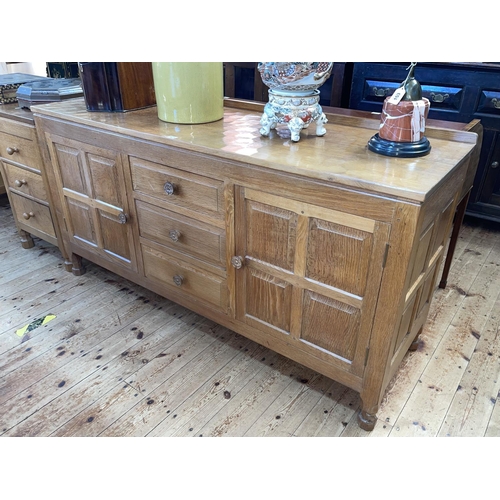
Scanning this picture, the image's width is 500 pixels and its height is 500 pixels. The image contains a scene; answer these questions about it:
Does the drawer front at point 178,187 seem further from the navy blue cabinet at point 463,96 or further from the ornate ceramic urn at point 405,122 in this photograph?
the navy blue cabinet at point 463,96

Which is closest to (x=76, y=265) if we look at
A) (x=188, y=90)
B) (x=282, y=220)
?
(x=188, y=90)

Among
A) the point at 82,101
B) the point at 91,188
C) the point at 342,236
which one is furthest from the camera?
the point at 82,101

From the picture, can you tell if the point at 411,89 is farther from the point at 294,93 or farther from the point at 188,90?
the point at 188,90

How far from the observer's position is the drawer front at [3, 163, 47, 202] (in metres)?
1.85

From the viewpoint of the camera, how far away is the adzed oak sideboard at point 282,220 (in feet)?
3.20

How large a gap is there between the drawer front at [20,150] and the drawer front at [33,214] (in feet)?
0.63

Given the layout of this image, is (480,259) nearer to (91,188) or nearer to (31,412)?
(91,188)

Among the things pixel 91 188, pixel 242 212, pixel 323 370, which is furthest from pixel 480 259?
pixel 91 188

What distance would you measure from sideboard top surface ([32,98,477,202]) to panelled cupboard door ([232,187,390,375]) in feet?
0.31

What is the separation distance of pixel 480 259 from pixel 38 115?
6.85 ft

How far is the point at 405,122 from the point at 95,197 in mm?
1132

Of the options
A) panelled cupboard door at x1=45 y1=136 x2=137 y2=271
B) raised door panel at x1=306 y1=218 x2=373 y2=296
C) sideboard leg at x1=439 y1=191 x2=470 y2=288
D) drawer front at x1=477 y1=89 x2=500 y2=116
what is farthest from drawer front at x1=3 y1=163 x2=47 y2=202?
drawer front at x1=477 y1=89 x2=500 y2=116

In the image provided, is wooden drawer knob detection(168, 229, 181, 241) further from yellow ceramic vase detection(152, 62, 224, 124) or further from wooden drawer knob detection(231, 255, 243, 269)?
yellow ceramic vase detection(152, 62, 224, 124)

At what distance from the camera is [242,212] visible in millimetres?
1179
